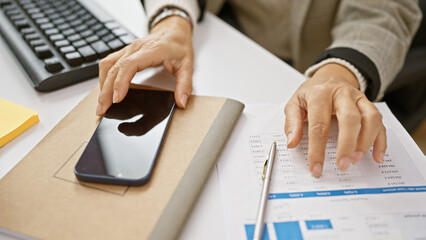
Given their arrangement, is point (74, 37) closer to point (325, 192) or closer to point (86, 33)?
point (86, 33)

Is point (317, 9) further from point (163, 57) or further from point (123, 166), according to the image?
point (123, 166)

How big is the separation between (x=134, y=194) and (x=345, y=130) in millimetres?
271

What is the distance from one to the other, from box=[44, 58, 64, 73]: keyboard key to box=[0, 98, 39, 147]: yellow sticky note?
0.08 metres

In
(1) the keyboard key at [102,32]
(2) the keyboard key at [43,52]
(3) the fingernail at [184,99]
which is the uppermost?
(2) the keyboard key at [43,52]

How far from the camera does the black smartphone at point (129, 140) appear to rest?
353mm

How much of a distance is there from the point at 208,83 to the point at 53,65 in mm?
261

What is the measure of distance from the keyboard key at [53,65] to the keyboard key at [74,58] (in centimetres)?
2

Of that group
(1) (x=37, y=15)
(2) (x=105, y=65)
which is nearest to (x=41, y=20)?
(1) (x=37, y=15)

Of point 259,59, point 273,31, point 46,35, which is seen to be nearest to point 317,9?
point 273,31

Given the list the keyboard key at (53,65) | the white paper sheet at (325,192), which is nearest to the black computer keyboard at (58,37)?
the keyboard key at (53,65)

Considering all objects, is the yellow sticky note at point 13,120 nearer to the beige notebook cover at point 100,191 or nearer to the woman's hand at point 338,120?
the beige notebook cover at point 100,191

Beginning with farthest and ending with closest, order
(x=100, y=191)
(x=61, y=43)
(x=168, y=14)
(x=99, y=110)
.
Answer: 1. (x=168, y=14)
2. (x=61, y=43)
3. (x=99, y=110)
4. (x=100, y=191)

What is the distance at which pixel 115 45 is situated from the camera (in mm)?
566

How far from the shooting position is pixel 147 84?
539mm
